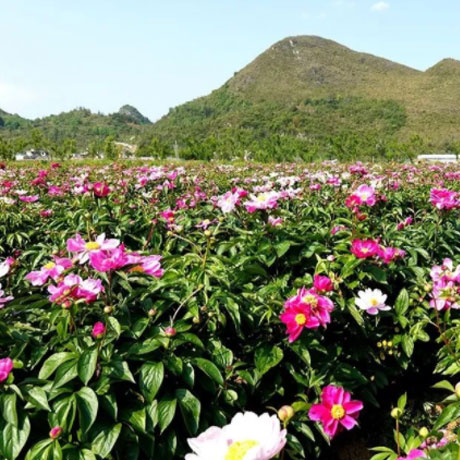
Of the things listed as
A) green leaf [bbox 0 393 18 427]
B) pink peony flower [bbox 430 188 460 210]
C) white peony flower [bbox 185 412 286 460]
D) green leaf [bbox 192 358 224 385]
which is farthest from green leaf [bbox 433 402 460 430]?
pink peony flower [bbox 430 188 460 210]

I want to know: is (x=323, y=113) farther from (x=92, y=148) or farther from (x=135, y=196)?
(x=135, y=196)

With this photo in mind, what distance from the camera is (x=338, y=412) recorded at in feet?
3.55

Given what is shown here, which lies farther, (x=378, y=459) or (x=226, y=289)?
(x=226, y=289)

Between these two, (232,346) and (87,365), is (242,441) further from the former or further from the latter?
(232,346)

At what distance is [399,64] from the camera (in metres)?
92.8

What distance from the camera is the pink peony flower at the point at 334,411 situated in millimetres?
1082

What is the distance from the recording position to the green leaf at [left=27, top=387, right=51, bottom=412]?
1.16 metres

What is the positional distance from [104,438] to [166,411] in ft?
0.61

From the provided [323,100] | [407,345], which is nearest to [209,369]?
[407,345]

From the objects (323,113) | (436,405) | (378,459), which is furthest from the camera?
(323,113)

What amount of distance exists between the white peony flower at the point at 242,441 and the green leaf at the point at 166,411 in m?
0.69

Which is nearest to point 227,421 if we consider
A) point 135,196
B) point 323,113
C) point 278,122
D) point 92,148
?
point 135,196

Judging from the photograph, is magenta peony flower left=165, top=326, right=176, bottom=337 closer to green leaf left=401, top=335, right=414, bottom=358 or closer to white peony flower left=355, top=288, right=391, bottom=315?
white peony flower left=355, top=288, right=391, bottom=315

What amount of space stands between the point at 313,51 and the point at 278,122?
46.9m
